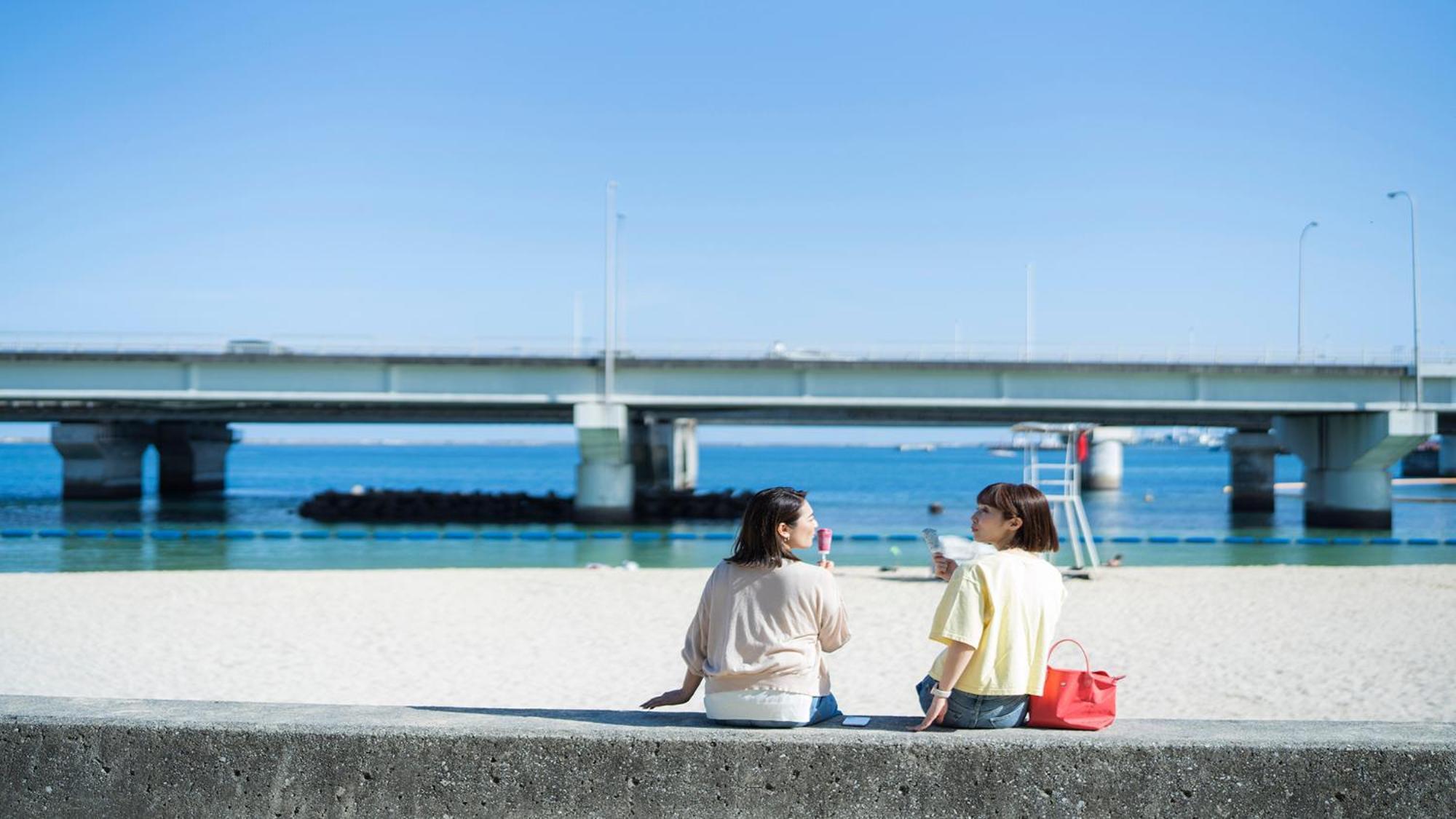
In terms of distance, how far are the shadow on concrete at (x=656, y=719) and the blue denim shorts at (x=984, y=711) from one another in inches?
7.8

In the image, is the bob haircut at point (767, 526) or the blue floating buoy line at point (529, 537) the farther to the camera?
the blue floating buoy line at point (529, 537)

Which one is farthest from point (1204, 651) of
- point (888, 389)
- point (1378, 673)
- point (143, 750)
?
point (888, 389)

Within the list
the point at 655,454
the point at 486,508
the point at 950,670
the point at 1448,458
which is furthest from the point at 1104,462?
the point at 950,670

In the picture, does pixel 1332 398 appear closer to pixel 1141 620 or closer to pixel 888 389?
pixel 888 389

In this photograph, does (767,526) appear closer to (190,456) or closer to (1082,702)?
(1082,702)

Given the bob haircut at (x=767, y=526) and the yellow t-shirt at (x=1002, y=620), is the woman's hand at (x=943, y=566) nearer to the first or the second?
the yellow t-shirt at (x=1002, y=620)

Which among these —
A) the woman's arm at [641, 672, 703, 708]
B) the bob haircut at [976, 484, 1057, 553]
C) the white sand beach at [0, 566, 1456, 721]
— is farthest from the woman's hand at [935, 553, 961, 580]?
the white sand beach at [0, 566, 1456, 721]

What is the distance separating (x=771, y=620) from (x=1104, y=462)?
82.7m

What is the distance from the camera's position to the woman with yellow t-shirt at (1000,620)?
4.45 metres

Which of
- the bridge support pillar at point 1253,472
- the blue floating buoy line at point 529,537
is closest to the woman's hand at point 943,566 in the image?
the blue floating buoy line at point 529,537

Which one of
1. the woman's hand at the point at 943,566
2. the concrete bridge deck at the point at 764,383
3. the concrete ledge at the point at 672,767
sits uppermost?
the concrete bridge deck at the point at 764,383

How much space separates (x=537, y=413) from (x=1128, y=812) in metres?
42.7

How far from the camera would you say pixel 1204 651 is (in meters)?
13.2

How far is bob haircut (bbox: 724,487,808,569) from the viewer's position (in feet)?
15.2
